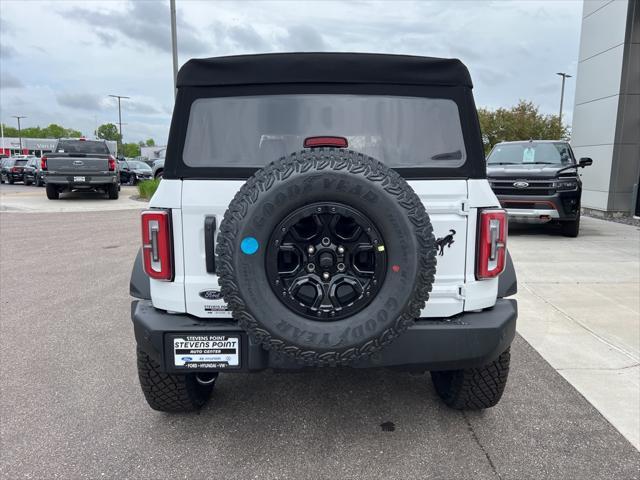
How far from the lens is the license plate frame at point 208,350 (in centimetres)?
239

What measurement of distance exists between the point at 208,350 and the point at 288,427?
86cm

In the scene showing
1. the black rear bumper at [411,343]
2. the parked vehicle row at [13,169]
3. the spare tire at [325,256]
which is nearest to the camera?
the spare tire at [325,256]

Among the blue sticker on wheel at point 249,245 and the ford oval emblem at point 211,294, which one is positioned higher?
the blue sticker on wheel at point 249,245

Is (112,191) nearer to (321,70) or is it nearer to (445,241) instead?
(321,70)

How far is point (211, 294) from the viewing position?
8.16ft

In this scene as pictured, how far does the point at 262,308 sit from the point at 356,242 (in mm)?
498

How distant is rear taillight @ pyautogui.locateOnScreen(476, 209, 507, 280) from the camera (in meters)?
2.47

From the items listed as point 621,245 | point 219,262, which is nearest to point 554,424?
point 219,262

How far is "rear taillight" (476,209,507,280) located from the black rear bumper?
0.81 ft

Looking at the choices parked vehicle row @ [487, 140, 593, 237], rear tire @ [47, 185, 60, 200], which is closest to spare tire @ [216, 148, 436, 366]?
parked vehicle row @ [487, 140, 593, 237]

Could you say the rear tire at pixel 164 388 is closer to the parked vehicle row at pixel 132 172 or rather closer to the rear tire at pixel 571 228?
the rear tire at pixel 571 228

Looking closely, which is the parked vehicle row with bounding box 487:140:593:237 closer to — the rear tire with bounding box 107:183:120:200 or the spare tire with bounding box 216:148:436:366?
the spare tire with bounding box 216:148:436:366

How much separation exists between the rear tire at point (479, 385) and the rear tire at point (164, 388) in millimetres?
1588

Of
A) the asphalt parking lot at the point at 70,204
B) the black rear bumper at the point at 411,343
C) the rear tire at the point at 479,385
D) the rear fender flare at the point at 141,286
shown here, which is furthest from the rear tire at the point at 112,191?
the rear tire at the point at 479,385
